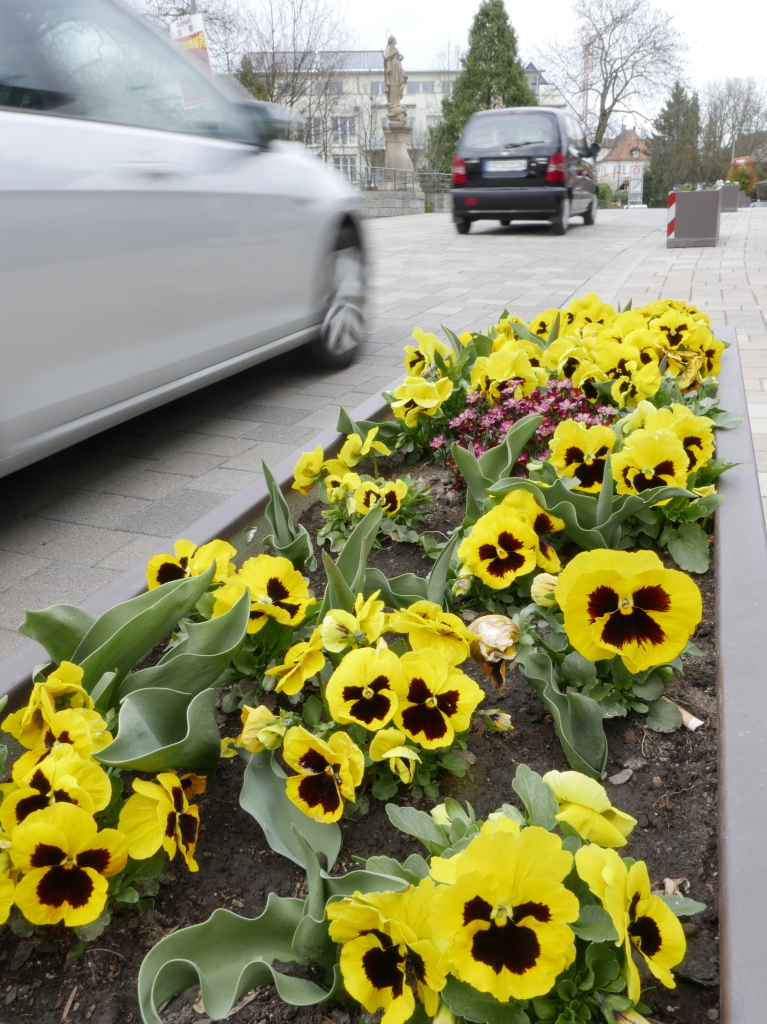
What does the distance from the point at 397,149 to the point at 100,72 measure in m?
31.6

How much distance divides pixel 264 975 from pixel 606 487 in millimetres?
1317

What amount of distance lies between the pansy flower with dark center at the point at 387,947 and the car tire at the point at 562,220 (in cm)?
1576

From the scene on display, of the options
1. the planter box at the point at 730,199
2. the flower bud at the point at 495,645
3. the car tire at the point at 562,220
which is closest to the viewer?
the flower bud at the point at 495,645

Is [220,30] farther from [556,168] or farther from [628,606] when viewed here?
[628,606]

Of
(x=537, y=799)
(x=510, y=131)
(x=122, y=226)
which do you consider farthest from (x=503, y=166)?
(x=537, y=799)

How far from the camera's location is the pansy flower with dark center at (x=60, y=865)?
3.78ft

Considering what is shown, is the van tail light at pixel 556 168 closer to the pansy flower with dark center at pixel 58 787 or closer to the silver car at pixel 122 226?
the silver car at pixel 122 226

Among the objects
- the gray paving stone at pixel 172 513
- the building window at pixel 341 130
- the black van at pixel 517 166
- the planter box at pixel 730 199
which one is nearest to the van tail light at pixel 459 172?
the black van at pixel 517 166

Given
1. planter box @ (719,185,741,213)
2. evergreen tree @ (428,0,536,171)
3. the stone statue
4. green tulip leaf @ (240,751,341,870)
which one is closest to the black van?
planter box @ (719,185,741,213)

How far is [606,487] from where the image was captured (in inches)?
79.4

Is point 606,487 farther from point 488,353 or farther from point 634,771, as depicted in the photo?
point 488,353

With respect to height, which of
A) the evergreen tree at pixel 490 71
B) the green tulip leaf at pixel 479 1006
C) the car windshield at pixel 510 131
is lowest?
the green tulip leaf at pixel 479 1006

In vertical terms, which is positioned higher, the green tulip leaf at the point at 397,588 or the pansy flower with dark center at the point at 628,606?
the pansy flower with dark center at the point at 628,606

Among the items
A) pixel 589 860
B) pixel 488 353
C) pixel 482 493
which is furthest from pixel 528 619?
pixel 488 353
